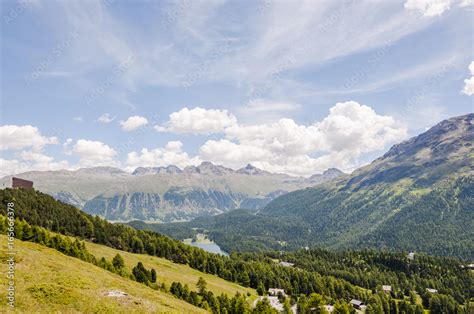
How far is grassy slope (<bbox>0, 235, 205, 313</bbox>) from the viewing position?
48.1 metres

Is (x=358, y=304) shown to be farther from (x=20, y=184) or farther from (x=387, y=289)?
(x=20, y=184)

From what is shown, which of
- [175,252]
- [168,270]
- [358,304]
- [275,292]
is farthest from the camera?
[175,252]


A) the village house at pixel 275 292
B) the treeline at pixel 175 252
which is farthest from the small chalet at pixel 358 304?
the village house at pixel 275 292

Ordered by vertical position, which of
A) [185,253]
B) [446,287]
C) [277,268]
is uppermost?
[185,253]

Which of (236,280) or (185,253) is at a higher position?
(185,253)

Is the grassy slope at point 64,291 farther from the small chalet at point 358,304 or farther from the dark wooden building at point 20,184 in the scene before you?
the small chalet at point 358,304

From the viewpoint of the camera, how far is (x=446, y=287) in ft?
635

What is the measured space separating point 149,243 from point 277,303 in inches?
2559

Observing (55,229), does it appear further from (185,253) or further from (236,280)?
(236,280)

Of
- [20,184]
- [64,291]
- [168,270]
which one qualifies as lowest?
[168,270]

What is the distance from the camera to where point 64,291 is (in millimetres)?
52344

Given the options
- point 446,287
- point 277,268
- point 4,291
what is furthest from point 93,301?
point 446,287

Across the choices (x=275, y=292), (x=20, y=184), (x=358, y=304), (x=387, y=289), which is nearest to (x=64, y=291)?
(x=275, y=292)

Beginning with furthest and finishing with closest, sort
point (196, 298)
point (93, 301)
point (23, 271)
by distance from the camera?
point (196, 298), point (23, 271), point (93, 301)
